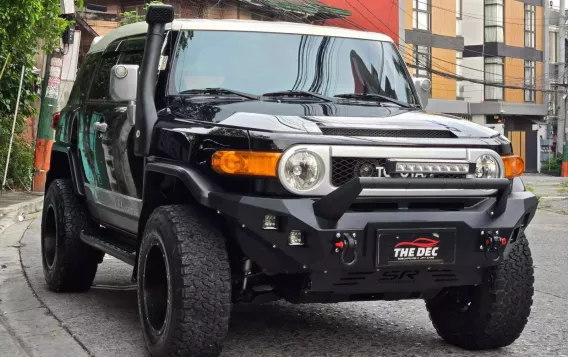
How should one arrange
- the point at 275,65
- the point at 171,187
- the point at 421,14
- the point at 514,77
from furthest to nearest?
the point at 514,77, the point at 421,14, the point at 275,65, the point at 171,187

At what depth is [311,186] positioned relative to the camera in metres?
4.63

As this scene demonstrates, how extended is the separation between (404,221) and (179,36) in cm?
216

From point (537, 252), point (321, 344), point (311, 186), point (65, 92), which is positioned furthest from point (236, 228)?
point (65, 92)

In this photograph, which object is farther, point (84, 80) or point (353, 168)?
point (84, 80)

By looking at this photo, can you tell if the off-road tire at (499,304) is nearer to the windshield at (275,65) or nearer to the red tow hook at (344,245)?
the red tow hook at (344,245)

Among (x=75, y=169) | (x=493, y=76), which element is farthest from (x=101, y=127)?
(x=493, y=76)

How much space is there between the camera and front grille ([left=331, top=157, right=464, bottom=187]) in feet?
15.4

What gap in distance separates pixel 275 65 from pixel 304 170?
5.03 feet

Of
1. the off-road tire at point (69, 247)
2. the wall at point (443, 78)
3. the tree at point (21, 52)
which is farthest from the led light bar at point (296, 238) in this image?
the wall at point (443, 78)

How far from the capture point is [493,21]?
53.7m

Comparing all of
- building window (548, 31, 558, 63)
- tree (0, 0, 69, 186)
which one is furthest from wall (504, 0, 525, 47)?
tree (0, 0, 69, 186)

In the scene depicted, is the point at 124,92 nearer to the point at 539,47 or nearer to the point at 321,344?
the point at 321,344

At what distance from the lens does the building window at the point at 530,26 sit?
57406 mm

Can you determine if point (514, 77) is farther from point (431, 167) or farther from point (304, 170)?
point (304, 170)
